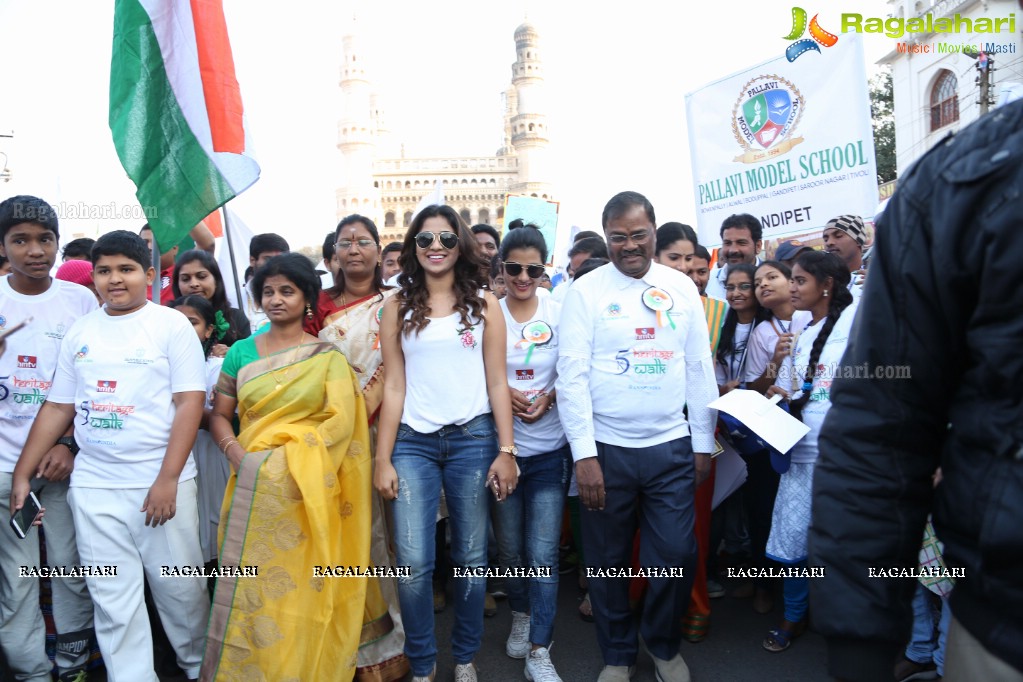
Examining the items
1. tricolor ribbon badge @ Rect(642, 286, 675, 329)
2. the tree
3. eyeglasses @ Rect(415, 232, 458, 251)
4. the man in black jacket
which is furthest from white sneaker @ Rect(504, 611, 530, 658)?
the tree

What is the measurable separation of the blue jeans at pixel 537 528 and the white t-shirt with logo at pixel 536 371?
70mm

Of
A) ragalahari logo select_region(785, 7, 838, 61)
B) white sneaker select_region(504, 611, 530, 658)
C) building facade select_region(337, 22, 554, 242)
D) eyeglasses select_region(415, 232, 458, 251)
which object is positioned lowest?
white sneaker select_region(504, 611, 530, 658)

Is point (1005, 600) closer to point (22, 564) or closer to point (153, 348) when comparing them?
point (153, 348)

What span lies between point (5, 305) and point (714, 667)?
383cm

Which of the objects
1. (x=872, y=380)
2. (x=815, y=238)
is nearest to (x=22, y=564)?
(x=872, y=380)

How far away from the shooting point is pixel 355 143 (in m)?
78.3

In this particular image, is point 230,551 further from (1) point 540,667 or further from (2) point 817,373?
(2) point 817,373

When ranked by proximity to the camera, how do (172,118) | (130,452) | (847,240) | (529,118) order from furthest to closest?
Answer: (529,118)
(847,240)
(172,118)
(130,452)

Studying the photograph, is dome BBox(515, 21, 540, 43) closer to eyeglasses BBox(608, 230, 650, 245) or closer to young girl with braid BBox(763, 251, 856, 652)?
young girl with braid BBox(763, 251, 856, 652)

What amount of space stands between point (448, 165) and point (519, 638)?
8778 cm

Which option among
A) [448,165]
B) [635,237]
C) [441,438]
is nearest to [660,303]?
[635,237]

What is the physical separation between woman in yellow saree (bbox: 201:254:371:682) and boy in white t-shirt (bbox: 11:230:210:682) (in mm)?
240

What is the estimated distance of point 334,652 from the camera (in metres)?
3.05

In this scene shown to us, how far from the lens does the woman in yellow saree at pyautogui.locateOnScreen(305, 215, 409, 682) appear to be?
3373 mm
